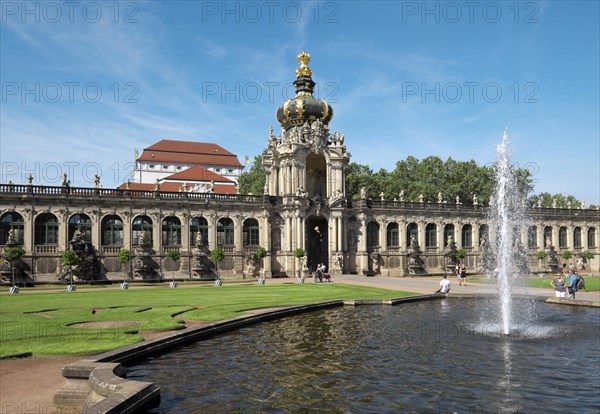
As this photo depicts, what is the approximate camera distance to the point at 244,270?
60375 millimetres

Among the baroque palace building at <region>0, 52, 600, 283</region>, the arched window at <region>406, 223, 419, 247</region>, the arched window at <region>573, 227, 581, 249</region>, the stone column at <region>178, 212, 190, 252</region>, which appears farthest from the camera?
the arched window at <region>573, 227, 581, 249</region>

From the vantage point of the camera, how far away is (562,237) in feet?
267

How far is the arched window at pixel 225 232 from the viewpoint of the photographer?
2392 inches

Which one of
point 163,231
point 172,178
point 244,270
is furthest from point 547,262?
point 172,178

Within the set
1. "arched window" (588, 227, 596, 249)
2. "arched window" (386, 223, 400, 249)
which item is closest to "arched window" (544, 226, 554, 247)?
"arched window" (588, 227, 596, 249)

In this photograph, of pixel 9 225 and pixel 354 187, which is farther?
pixel 354 187

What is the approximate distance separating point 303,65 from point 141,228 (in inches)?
1243

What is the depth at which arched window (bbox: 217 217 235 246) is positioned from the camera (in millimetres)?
60750

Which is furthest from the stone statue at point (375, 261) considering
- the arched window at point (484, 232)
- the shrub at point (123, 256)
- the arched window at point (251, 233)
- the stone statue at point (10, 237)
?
the stone statue at point (10, 237)

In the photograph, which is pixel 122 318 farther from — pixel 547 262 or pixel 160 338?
pixel 547 262

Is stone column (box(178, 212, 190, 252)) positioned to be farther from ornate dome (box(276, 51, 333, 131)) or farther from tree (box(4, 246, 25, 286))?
ornate dome (box(276, 51, 333, 131))

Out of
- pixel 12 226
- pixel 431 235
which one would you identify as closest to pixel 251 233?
pixel 12 226

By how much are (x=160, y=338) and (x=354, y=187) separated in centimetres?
7348

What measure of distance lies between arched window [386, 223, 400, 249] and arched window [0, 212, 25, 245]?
146 ft
